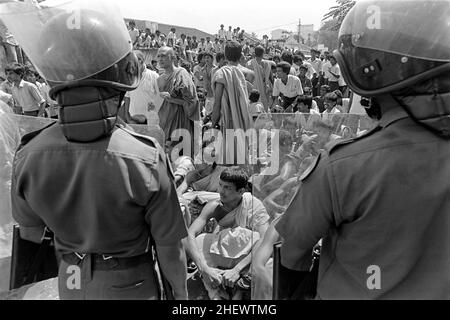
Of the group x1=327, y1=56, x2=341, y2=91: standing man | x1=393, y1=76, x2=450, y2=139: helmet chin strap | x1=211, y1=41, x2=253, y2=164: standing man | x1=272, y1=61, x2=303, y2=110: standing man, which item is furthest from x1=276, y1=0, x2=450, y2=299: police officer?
x1=327, y1=56, x2=341, y2=91: standing man

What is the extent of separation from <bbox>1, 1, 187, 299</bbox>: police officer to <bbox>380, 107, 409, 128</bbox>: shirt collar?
738mm

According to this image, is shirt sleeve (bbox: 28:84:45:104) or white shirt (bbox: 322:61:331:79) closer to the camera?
shirt sleeve (bbox: 28:84:45:104)

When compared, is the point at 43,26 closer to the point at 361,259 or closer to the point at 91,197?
the point at 91,197

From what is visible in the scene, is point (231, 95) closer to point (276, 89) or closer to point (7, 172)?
point (7, 172)

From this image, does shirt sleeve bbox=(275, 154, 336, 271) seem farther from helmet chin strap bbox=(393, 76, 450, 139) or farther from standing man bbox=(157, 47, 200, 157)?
standing man bbox=(157, 47, 200, 157)

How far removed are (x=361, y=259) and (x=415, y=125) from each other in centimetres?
42

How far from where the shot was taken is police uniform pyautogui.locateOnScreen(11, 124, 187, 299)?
5.05 feet

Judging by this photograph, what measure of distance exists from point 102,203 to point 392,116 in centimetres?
94

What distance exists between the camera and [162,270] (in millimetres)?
1763

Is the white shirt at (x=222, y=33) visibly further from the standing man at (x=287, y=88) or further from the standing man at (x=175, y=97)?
the standing man at (x=175, y=97)

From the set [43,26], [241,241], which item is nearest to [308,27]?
[241,241]

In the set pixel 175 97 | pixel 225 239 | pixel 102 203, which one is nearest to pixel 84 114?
pixel 102 203

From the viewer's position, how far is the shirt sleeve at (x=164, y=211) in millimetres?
1605

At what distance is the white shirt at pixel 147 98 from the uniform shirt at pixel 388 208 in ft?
14.0
